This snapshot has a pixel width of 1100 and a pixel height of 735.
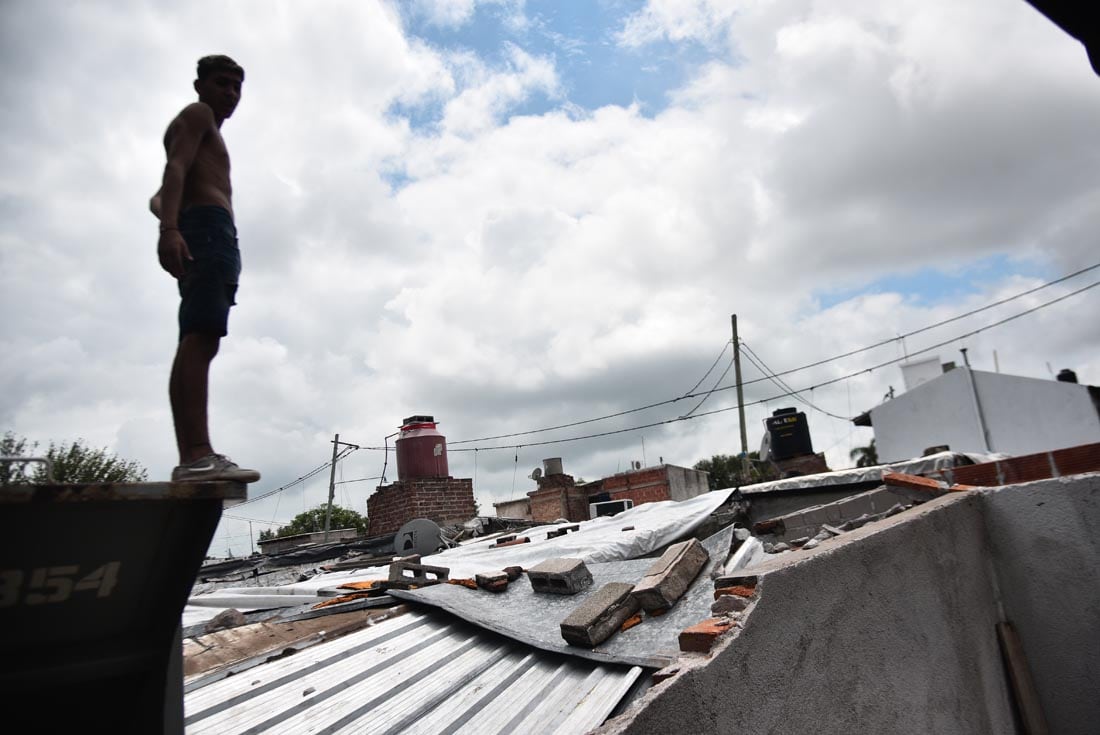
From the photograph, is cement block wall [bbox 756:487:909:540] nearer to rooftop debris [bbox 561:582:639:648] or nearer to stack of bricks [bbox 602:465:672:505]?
rooftop debris [bbox 561:582:639:648]

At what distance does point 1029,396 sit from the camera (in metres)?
17.4

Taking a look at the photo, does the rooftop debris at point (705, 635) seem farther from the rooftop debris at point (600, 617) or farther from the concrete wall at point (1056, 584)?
the concrete wall at point (1056, 584)

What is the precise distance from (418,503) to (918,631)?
28.0 feet

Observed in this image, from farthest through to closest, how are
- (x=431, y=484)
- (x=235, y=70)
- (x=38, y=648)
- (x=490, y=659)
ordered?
(x=431, y=484) → (x=490, y=659) → (x=235, y=70) → (x=38, y=648)

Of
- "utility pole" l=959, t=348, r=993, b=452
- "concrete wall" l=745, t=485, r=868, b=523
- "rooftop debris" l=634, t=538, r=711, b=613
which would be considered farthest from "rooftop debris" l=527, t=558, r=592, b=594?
"utility pole" l=959, t=348, r=993, b=452

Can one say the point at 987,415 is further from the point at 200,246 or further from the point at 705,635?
the point at 200,246

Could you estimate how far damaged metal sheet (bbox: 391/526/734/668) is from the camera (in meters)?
2.84

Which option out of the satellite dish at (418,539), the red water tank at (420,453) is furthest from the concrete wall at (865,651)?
the red water tank at (420,453)

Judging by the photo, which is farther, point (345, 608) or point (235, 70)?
point (345, 608)

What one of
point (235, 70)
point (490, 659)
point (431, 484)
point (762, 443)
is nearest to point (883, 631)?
point (490, 659)

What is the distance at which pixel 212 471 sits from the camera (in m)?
1.51

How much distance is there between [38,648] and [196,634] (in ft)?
8.83

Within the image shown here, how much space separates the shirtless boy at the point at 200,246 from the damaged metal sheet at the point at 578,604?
74.6 inches

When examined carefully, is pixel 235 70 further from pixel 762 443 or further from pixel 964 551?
pixel 762 443
